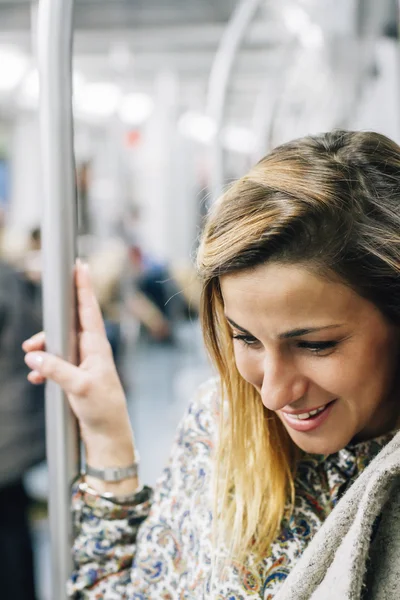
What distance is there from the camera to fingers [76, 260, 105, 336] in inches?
46.9

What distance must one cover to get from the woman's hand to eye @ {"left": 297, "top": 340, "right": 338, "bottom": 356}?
390mm

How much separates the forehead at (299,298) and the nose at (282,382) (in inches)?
2.1

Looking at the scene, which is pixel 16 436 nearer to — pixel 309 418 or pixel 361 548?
pixel 309 418

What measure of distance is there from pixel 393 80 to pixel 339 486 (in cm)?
158

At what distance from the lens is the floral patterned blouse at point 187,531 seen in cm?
104

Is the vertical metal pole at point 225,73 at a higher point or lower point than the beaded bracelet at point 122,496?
higher

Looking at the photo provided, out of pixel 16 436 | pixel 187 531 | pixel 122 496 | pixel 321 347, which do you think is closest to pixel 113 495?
pixel 122 496

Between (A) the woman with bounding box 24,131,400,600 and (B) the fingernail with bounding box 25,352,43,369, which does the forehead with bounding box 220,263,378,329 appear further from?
(B) the fingernail with bounding box 25,352,43,369

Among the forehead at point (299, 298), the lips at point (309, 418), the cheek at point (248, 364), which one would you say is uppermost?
the forehead at point (299, 298)

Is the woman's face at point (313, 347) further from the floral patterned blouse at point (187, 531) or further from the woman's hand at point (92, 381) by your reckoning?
the woman's hand at point (92, 381)

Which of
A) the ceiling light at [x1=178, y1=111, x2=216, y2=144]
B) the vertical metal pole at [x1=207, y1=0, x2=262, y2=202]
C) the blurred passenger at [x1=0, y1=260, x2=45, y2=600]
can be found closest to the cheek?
the vertical metal pole at [x1=207, y1=0, x2=262, y2=202]

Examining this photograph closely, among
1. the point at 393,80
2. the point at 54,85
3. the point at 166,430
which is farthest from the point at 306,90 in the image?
the point at 166,430

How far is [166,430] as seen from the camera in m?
5.77

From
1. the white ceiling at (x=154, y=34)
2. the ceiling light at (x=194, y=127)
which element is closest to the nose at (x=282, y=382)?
the white ceiling at (x=154, y=34)
